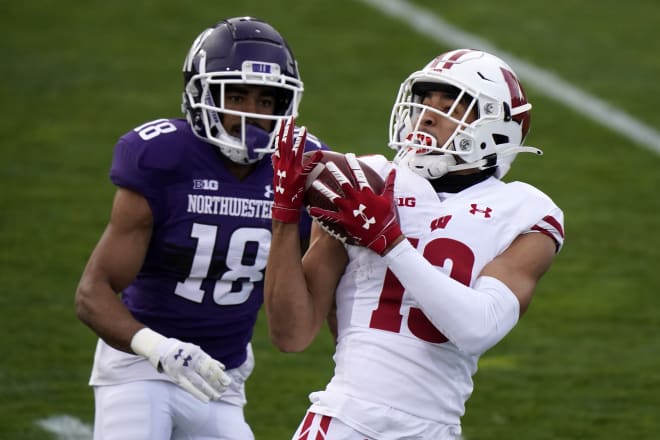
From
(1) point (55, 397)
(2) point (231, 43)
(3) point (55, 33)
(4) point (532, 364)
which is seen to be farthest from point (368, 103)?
(2) point (231, 43)

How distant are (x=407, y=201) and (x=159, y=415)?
1206mm

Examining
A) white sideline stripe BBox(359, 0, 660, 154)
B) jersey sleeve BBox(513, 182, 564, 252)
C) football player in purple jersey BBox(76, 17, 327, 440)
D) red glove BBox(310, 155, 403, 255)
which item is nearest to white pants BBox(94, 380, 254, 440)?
football player in purple jersey BBox(76, 17, 327, 440)

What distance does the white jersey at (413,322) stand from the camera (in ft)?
10.9

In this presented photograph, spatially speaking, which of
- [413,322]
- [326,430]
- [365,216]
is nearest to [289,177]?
[365,216]

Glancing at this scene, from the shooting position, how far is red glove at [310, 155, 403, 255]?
3180 mm

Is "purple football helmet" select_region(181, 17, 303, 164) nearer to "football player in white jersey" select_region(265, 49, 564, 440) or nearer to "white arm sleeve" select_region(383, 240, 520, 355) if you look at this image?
"football player in white jersey" select_region(265, 49, 564, 440)

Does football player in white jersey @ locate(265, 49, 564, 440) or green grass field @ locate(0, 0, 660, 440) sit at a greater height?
football player in white jersey @ locate(265, 49, 564, 440)

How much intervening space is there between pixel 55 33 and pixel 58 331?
18.9 ft

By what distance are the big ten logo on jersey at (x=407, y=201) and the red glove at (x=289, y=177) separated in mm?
278

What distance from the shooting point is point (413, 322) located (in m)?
3.35

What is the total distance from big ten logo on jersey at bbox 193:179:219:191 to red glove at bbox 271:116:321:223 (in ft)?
2.72

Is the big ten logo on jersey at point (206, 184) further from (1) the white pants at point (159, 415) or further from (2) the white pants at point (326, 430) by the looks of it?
(2) the white pants at point (326, 430)

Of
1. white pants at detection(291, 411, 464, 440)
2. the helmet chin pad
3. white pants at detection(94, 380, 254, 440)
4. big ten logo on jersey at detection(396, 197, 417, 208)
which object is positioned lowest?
white pants at detection(94, 380, 254, 440)

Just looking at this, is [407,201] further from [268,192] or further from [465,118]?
[268,192]
